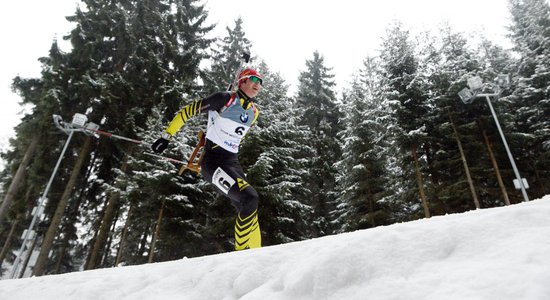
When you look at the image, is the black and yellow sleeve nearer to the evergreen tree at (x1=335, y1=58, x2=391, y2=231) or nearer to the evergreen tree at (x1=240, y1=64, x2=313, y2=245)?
the evergreen tree at (x1=240, y1=64, x2=313, y2=245)

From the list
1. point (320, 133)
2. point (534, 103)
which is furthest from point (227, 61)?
point (534, 103)

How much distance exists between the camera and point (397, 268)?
164 centimetres

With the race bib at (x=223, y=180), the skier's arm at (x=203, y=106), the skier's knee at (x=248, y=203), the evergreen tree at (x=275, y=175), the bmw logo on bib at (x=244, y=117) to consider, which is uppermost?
the evergreen tree at (x=275, y=175)

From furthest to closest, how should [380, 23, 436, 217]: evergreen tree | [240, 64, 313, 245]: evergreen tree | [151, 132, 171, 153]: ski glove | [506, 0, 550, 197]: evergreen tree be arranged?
[506, 0, 550, 197]: evergreen tree, [380, 23, 436, 217]: evergreen tree, [240, 64, 313, 245]: evergreen tree, [151, 132, 171, 153]: ski glove

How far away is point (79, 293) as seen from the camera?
2.60 meters

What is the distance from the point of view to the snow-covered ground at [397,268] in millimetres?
1348

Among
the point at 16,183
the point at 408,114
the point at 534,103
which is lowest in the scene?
the point at 16,183

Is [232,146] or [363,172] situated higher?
[363,172]

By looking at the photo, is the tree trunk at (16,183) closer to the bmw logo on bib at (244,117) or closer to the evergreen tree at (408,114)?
the bmw logo on bib at (244,117)

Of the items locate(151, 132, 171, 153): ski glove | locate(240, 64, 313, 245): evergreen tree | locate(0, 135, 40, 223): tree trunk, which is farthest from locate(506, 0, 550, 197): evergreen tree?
locate(0, 135, 40, 223): tree trunk

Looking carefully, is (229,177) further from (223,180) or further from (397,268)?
(397,268)

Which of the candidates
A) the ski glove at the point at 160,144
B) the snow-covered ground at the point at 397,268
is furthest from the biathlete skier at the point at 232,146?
the snow-covered ground at the point at 397,268

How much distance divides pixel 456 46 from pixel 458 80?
4.82 m

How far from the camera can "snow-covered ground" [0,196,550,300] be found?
4.42ft
